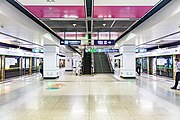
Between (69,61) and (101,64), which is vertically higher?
(69,61)

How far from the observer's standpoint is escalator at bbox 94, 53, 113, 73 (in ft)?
70.5

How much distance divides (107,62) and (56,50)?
11746 mm

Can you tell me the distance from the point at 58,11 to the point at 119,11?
2.24 metres

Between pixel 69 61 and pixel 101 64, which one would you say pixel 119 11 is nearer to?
pixel 101 64

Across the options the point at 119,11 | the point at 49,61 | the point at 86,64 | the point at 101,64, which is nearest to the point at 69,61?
the point at 101,64

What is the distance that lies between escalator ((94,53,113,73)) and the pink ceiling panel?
14529mm

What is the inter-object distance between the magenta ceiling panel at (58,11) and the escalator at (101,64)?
14900 mm

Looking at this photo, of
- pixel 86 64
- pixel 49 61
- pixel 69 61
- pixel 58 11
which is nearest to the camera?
pixel 58 11

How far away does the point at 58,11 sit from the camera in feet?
20.4

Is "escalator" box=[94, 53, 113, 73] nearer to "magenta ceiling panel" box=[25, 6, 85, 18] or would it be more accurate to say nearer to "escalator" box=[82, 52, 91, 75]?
"escalator" box=[82, 52, 91, 75]

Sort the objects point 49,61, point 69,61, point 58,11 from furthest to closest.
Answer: point 69,61 → point 49,61 → point 58,11

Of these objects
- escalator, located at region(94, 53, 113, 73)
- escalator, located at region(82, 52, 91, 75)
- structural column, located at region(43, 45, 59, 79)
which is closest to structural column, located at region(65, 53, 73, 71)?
escalator, located at region(94, 53, 113, 73)

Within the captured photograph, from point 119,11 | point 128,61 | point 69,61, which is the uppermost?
point 119,11

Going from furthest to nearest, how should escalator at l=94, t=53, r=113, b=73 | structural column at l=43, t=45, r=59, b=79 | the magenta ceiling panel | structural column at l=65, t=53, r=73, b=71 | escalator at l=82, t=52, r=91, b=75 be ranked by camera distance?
structural column at l=65, t=53, r=73, b=71 → escalator at l=94, t=53, r=113, b=73 → escalator at l=82, t=52, r=91, b=75 → structural column at l=43, t=45, r=59, b=79 → the magenta ceiling panel
